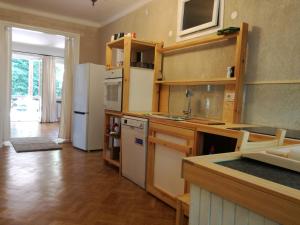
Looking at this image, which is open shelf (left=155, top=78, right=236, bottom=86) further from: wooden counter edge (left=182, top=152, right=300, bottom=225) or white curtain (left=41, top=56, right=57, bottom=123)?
white curtain (left=41, top=56, right=57, bottom=123)

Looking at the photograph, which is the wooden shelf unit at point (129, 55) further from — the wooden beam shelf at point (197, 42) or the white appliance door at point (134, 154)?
the white appliance door at point (134, 154)

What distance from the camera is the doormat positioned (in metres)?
4.74

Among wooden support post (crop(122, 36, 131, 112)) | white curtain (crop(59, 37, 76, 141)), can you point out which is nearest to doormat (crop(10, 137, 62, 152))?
white curtain (crop(59, 37, 76, 141))

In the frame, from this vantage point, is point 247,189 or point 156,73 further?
point 156,73

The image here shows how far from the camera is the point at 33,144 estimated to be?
514 centimetres

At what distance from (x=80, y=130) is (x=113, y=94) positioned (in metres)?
1.50

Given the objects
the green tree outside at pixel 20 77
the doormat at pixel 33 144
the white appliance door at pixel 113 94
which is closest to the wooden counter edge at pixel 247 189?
the white appliance door at pixel 113 94

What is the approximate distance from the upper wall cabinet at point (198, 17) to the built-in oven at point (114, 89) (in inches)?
37.8

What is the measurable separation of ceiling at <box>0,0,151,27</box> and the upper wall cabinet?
109cm

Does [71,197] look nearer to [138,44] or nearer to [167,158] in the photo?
[167,158]

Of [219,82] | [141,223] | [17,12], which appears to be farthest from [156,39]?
[17,12]

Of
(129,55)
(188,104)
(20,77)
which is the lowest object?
(188,104)

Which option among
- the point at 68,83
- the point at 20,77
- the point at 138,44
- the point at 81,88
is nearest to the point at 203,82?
the point at 138,44

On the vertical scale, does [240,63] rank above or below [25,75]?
below
